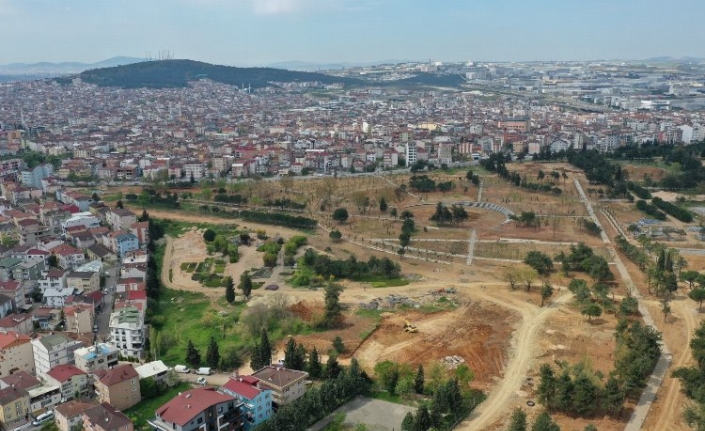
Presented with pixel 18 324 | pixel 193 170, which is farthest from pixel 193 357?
pixel 193 170

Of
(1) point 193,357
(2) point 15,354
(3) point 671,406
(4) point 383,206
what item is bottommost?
(3) point 671,406

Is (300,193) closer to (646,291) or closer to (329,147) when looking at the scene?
(329,147)

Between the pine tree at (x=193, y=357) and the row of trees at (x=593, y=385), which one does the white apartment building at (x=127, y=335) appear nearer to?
→ the pine tree at (x=193, y=357)

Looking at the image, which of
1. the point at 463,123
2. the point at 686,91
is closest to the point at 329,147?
the point at 463,123

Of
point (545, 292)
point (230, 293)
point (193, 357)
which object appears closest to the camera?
point (193, 357)

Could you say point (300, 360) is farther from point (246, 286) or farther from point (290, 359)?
point (246, 286)

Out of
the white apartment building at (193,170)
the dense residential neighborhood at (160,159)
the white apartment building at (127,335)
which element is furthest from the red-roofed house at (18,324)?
the white apartment building at (193,170)
